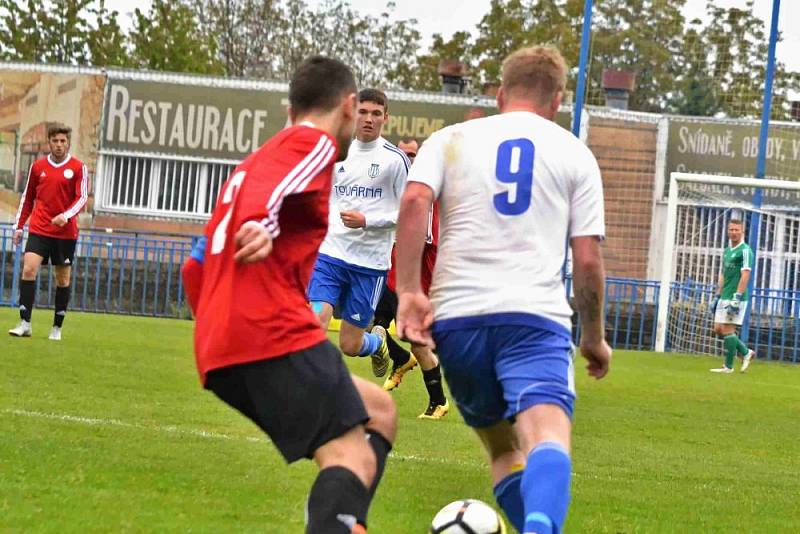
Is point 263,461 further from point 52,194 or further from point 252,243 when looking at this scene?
point 52,194

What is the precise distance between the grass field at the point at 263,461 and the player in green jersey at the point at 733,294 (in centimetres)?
624

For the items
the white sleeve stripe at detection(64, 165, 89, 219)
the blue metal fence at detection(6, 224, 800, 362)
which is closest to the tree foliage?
the blue metal fence at detection(6, 224, 800, 362)

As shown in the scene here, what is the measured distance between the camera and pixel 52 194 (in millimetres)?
15422

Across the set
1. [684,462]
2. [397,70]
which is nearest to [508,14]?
[397,70]

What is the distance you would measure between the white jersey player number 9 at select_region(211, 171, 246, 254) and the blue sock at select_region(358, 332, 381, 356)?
6.51 meters

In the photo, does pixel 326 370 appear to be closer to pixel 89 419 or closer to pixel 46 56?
pixel 89 419

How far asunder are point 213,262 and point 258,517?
2.06 metres

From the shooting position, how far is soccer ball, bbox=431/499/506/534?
539 cm

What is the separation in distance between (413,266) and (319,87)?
73 centimetres

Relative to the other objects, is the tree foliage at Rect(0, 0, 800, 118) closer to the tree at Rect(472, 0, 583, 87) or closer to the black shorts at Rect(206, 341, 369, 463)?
the tree at Rect(472, 0, 583, 87)

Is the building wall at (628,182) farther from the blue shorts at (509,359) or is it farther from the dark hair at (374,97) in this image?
the blue shorts at (509,359)

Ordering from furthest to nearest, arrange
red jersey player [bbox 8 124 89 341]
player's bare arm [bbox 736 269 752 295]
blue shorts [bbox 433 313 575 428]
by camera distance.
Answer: player's bare arm [bbox 736 269 752 295] < red jersey player [bbox 8 124 89 341] < blue shorts [bbox 433 313 575 428]

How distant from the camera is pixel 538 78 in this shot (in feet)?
17.3

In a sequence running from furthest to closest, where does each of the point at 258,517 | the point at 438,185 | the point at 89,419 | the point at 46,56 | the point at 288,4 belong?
1. the point at 288,4
2. the point at 46,56
3. the point at 89,419
4. the point at 258,517
5. the point at 438,185
